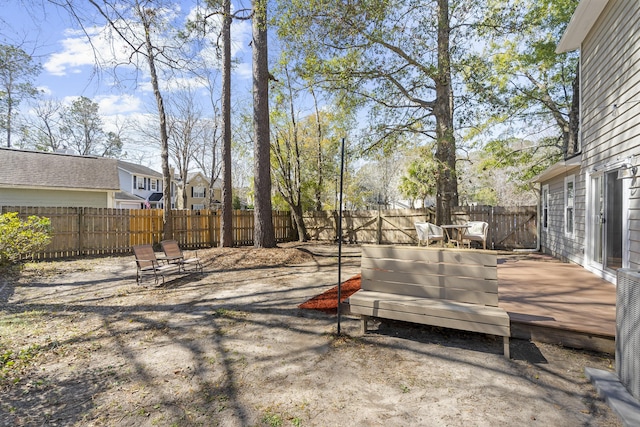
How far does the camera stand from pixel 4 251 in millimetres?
Answer: 7930

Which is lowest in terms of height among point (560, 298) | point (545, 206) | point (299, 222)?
point (560, 298)

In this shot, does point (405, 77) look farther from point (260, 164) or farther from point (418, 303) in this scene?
point (418, 303)

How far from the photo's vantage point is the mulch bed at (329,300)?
5008 mm

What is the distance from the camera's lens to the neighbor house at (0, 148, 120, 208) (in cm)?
1468

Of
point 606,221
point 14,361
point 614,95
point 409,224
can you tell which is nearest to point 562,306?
point 606,221

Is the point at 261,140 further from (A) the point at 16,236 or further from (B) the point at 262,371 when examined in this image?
(B) the point at 262,371

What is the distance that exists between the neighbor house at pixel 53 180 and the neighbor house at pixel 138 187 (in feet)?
33.3

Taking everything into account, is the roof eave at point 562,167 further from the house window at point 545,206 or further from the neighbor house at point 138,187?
the neighbor house at point 138,187

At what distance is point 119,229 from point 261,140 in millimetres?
6351

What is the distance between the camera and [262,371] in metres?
3.08

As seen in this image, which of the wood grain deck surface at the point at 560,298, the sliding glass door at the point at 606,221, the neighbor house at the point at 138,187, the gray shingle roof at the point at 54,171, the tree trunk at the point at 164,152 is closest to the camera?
the wood grain deck surface at the point at 560,298

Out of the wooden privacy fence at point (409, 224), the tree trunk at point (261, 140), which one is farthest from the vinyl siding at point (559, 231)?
the tree trunk at point (261, 140)

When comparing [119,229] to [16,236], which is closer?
[16,236]

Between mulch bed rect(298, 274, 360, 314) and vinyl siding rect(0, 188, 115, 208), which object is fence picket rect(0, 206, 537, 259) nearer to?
vinyl siding rect(0, 188, 115, 208)
